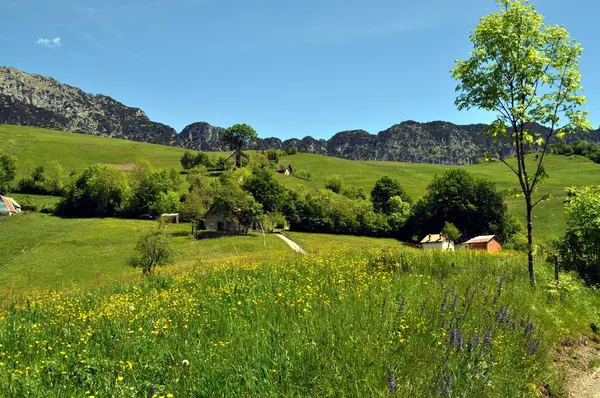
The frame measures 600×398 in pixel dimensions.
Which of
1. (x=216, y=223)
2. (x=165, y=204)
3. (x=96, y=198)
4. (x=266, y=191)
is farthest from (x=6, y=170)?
(x=266, y=191)

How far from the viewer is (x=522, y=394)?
5.50m

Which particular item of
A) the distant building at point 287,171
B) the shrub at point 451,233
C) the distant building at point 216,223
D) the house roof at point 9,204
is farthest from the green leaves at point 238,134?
the shrub at point 451,233

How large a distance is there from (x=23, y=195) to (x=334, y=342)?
11970 centimetres

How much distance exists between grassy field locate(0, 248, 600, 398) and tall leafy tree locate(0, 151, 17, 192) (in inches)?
4547

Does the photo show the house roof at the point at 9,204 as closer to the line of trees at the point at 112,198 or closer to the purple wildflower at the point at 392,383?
the line of trees at the point at 112,198

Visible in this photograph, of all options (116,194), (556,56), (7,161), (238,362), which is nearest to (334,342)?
(238,362)

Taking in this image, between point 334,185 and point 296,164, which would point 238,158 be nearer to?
point 296,164

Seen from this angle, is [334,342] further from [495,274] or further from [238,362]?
[495,274]

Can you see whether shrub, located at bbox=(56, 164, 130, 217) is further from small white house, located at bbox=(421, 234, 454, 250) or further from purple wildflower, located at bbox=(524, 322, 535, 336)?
purple wildflower, located at bbox=(524, 322, 535, 336)

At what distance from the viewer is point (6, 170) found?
354 ft

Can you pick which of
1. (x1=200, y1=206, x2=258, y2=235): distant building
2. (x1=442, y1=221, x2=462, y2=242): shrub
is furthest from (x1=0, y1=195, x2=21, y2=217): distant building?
(x1=442, y1=221, x2=462, y2=242): shrub

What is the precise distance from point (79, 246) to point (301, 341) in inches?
2644

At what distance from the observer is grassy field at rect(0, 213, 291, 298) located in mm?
48125

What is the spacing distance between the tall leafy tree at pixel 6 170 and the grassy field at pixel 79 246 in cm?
2479
